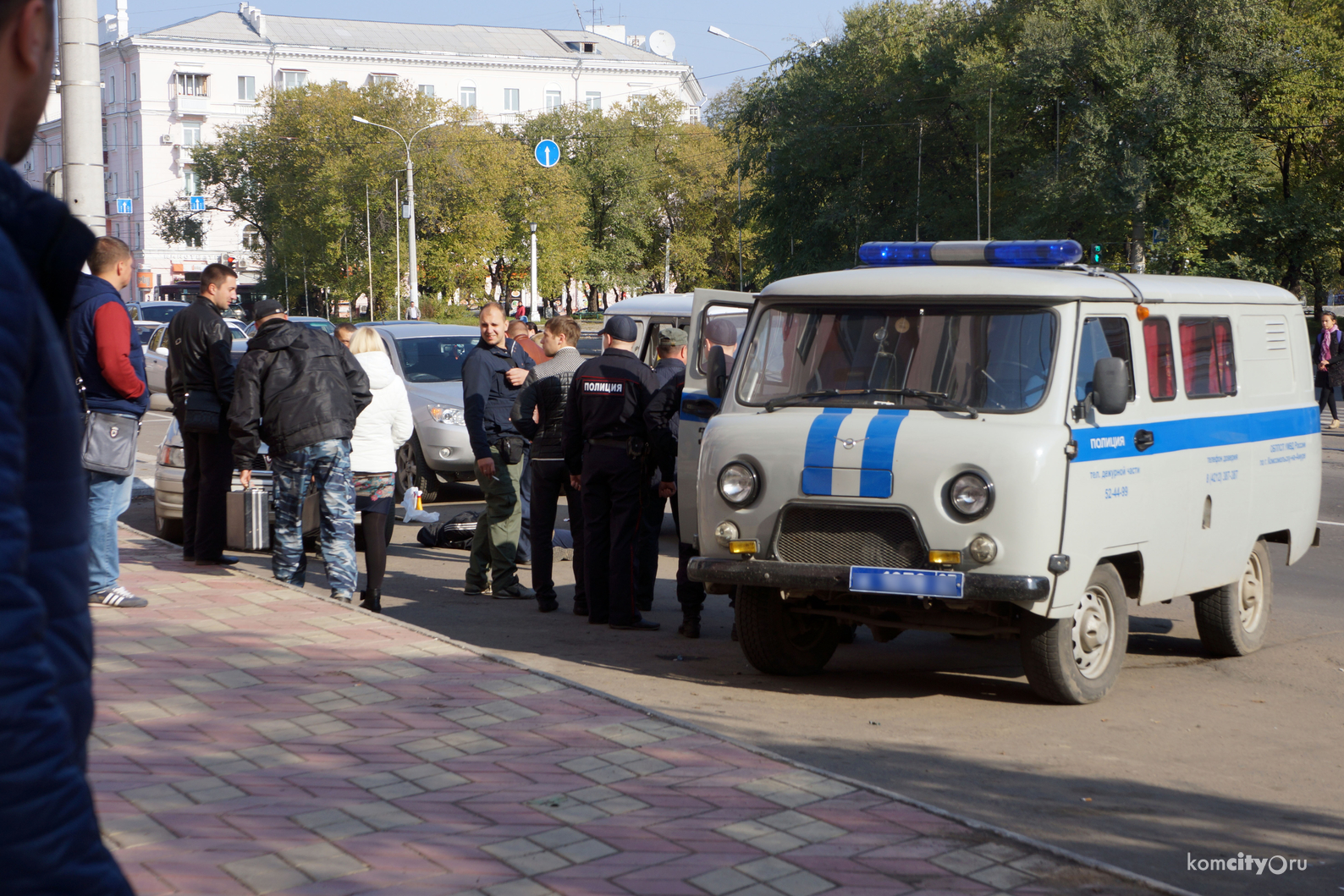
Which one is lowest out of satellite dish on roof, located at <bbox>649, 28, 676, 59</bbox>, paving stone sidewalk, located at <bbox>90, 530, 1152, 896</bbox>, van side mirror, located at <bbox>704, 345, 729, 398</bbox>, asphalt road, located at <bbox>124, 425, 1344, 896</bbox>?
asphalt road, located at <bbox>124, 425, 1344, 896</bbox>

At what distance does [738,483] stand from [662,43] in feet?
358

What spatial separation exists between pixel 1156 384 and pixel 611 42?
108 metres

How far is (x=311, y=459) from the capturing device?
845cm

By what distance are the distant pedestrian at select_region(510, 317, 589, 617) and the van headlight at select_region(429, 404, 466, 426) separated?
4851 mm

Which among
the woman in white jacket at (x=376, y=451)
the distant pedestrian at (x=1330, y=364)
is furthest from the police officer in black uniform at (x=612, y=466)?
the distant pedestrian at (x=1330, y=364)

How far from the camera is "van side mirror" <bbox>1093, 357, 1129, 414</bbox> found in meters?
6.60

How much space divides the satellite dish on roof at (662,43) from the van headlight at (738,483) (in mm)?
107979

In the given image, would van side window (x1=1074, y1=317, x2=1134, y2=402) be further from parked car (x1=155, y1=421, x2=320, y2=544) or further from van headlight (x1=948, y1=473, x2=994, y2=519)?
parked car (x1=155, y1=421, x2=320, y2=544)

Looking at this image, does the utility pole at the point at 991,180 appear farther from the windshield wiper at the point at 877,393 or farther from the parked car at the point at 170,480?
the windshield wiper at the point at 877,393

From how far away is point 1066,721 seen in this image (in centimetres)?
662

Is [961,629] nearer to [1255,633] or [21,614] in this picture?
[1255,633]

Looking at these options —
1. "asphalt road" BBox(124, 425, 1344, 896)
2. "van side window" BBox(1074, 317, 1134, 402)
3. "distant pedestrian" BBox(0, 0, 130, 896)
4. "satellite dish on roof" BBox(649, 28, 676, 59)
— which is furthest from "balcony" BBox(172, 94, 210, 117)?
"distant pedestrian" BBox(0, 0, 130, 896)

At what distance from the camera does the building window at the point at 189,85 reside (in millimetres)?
95562

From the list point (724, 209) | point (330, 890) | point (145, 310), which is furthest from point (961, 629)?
point (724, 209)
